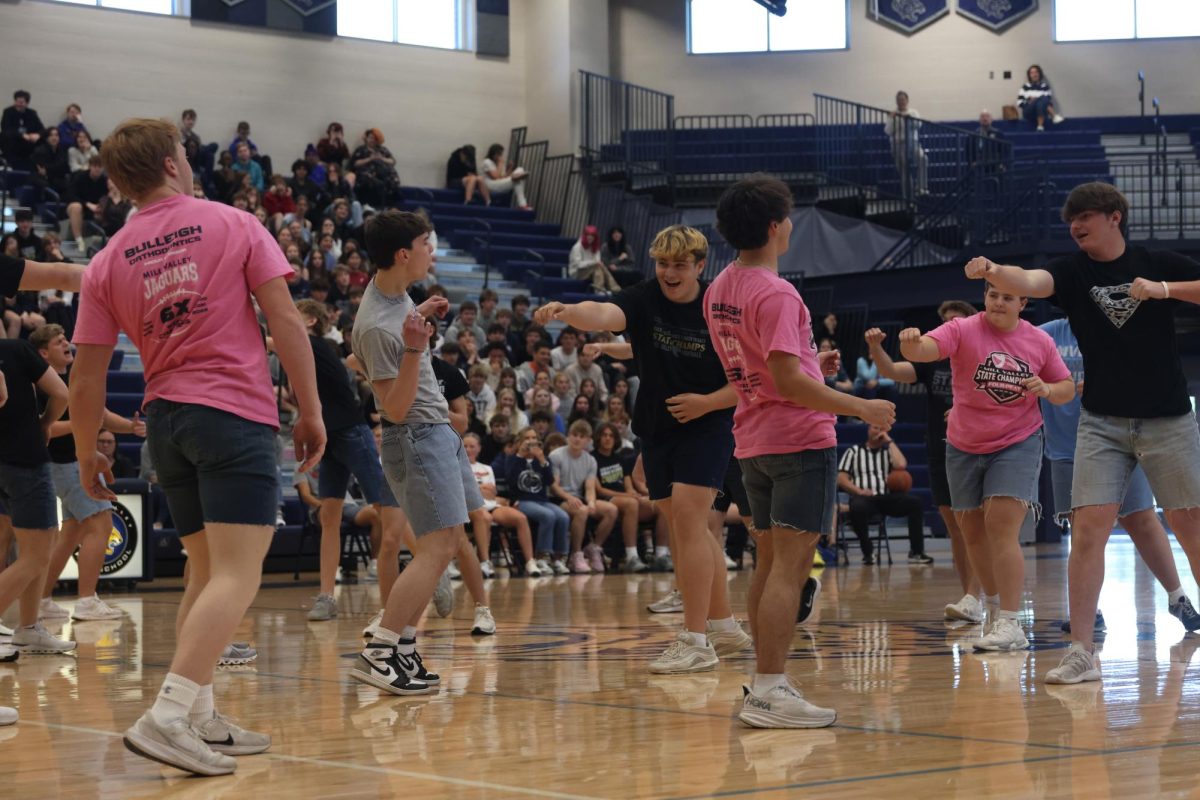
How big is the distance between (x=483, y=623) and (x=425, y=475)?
2.12m

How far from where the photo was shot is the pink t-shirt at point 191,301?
163 inches

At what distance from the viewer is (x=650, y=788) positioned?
3.66m

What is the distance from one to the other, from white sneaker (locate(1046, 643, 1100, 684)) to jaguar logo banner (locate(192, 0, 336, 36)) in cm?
1953

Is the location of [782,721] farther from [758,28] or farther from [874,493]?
[758,28]

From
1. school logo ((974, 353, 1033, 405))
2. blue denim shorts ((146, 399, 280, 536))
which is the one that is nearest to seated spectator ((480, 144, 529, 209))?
school logo ((974, 353, 1033, 405))

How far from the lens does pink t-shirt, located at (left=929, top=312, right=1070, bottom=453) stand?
7.04 meters

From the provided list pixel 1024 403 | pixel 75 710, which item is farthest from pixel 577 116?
pixel 75 710

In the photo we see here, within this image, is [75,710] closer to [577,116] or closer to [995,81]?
[577,116]

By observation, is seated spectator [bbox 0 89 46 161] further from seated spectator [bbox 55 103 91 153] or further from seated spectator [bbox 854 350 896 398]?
seated spectator [bbox 854 350 896 398]

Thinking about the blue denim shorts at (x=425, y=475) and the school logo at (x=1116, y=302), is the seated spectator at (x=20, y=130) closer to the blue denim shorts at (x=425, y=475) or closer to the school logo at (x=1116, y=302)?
the blue denim shorts at (x=425, y=475)

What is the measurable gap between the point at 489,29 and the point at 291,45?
3.40 meters

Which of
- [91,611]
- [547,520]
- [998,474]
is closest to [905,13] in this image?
[547,520]

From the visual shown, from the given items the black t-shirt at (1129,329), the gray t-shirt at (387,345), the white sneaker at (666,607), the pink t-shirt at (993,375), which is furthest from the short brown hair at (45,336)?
the black t-shirt at (1129,329)

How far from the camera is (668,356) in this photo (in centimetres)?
636
